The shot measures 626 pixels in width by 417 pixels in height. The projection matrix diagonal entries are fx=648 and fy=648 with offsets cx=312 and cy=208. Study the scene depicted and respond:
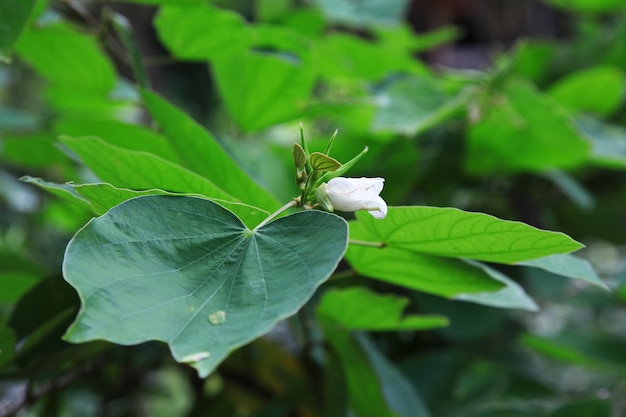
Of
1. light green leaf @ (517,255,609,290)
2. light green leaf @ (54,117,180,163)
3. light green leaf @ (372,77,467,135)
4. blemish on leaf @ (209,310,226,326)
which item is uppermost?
light green leaf @ (517,255,609,290)

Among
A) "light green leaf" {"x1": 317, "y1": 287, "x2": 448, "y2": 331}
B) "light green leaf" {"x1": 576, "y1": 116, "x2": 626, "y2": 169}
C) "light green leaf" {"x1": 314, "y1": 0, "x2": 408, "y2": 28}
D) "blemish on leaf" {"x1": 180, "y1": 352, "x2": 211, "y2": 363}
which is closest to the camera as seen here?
"blemish on leaf" {"x1": 180, "y1": 352, "x2": 211, "y2": 363}

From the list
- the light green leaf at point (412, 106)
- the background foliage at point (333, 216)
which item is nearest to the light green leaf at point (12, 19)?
the background foliage at point (333, 216)

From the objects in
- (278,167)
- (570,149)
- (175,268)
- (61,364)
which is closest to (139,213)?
(175,268)

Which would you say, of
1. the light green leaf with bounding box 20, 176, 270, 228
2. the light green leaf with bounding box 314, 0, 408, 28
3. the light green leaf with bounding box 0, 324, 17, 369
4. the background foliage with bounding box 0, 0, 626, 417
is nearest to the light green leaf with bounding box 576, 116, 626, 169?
the background foliage with bounding box 0, 0, 626, 417

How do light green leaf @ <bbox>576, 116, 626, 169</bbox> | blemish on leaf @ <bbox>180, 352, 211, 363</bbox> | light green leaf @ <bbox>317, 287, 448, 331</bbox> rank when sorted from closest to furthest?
blemish on leaf @ <bbox>180, 352, 211, 363</bbox> → light green leaf @ <bbox>317, 287, 448, 331</bbox> → light green leaf @ <bbox>576, 116, 626, 169</bbox>

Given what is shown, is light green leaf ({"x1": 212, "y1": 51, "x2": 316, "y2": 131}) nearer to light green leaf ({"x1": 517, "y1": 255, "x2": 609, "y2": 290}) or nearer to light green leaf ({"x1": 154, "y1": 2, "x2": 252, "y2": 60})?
light green leaf ({"x1": 154, "y1": 2, "x2": 252, "y2": 60})

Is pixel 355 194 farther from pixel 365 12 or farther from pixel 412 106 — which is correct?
pixel 365 12
